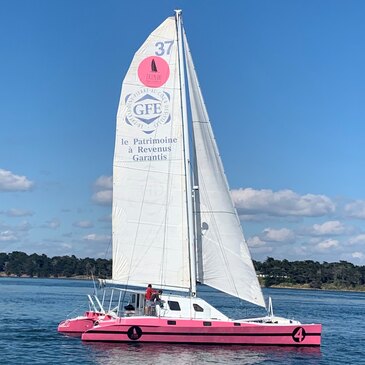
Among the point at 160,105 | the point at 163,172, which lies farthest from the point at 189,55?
the point at 163,172

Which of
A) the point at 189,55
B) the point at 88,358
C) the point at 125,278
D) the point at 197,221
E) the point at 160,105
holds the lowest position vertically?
the point at 88,358

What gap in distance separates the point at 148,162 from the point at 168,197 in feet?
6.68

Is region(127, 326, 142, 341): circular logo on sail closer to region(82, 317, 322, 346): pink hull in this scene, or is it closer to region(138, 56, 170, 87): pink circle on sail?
region(82, 317, 322, 346): pink hull

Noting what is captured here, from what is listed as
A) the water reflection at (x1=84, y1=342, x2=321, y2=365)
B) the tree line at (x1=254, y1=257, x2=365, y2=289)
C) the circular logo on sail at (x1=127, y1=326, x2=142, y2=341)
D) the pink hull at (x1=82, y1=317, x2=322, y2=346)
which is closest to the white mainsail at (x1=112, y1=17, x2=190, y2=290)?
the pink hull at (x1=82, y1=317, x2=322, y2=346)

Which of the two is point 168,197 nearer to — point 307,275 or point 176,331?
point 176,331

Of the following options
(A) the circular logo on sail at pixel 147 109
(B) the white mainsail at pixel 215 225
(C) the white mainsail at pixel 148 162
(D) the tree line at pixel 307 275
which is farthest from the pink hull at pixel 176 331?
(D) the tree line at pixel 307 275

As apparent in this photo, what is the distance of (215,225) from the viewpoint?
38.0 m

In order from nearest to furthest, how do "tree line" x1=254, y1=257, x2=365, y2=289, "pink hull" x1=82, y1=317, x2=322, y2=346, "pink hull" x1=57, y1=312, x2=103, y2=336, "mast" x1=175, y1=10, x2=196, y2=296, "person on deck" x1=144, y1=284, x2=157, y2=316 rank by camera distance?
1. "pink hull" x1=82, y1=317, x2=322, y2=346
2. "person on deck" x1=144, y1=284, x2=157, y2=316
3. "mast" x1=175, y1=10, x2=196, y2=296
4. "pink hull" x1=57, y1=312, x2=103, y2=336
5. "tree line" x1=254, y1=257, x2=365, y2=289

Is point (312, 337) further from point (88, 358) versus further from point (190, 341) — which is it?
point (88, 358)

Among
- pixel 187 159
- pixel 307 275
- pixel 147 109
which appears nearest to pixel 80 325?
pixel 187 159

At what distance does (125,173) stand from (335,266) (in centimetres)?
16278

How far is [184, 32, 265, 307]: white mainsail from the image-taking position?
37625 mm

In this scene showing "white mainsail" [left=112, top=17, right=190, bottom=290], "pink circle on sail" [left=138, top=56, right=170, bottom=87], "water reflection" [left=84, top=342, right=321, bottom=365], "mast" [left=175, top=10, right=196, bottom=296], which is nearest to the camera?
"water reflection" [left=84, top=342, right=321, bottom=365]

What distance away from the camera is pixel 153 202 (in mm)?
37906
